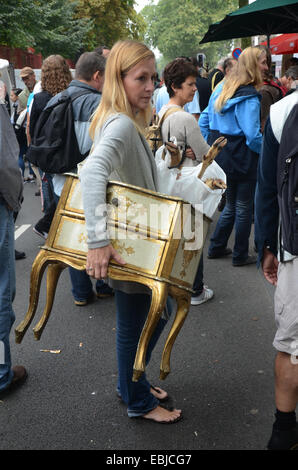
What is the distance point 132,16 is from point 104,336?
35480 mm

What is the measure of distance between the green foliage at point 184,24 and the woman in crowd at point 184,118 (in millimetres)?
62135

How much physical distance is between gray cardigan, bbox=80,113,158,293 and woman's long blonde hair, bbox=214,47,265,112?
2.74 meters

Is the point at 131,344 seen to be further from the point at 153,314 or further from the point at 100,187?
the point at 100,187

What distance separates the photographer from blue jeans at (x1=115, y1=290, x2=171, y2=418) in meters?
2.30

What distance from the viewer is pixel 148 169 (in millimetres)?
2121

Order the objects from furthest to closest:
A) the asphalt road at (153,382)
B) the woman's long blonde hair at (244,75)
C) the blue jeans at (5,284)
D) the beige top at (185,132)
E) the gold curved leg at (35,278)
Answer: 1. the woman's long blonde hair at (244,75)
2. the beige top at (185,132)
3. the blue jeans at (5,284)
4. the asphalt road at (153,382)
5. the gold curved leg at (35,278)

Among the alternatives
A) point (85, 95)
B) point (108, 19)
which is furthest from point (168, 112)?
point (108, 19)

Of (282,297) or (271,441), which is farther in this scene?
(271,441)

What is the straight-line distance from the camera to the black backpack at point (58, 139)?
3.71 m

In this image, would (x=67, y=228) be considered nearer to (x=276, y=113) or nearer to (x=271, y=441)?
(x=276, y=113)

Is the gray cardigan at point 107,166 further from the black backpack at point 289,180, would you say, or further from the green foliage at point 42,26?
the green foliage at point 42,26

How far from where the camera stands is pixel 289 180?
1.95 metres

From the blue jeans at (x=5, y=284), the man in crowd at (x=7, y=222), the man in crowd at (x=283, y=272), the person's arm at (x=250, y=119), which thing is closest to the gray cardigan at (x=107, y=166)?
the man in crowd at (x=283, y=272)

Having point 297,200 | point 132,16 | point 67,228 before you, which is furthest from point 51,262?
point 132,16
